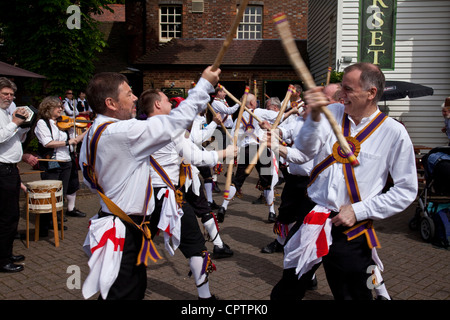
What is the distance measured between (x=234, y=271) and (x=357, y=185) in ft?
8.61

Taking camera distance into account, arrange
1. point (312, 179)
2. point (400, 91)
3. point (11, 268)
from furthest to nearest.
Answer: point (400, 91) < point (11, 268) < point (312, 179)

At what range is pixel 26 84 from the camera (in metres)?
16.6

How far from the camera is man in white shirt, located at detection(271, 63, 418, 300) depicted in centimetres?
248

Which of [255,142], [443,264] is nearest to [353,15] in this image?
[255,142]

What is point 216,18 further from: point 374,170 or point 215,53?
point 374,170

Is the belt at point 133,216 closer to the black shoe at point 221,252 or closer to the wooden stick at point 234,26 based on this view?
the wooden stick at point 234,26

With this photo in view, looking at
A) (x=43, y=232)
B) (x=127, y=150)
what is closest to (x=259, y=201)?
(x=43, y=232)

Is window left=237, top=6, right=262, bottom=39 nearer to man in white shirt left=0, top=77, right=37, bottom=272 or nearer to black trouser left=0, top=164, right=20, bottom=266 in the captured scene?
man in white shirt left=0, top=77, right=37, bottom=272

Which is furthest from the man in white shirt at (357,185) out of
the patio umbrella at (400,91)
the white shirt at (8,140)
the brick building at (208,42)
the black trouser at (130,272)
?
the brick building at (208,42)

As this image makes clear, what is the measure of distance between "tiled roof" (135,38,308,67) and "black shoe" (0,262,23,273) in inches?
554

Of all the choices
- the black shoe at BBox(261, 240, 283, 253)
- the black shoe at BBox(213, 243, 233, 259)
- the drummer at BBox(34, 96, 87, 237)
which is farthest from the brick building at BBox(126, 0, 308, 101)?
the black shoe at BBox(213, 243, 233, 259)

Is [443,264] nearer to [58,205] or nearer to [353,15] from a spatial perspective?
[58,205]

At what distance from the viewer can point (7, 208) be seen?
4.76 meters

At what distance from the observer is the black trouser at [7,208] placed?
4688 millimetres
